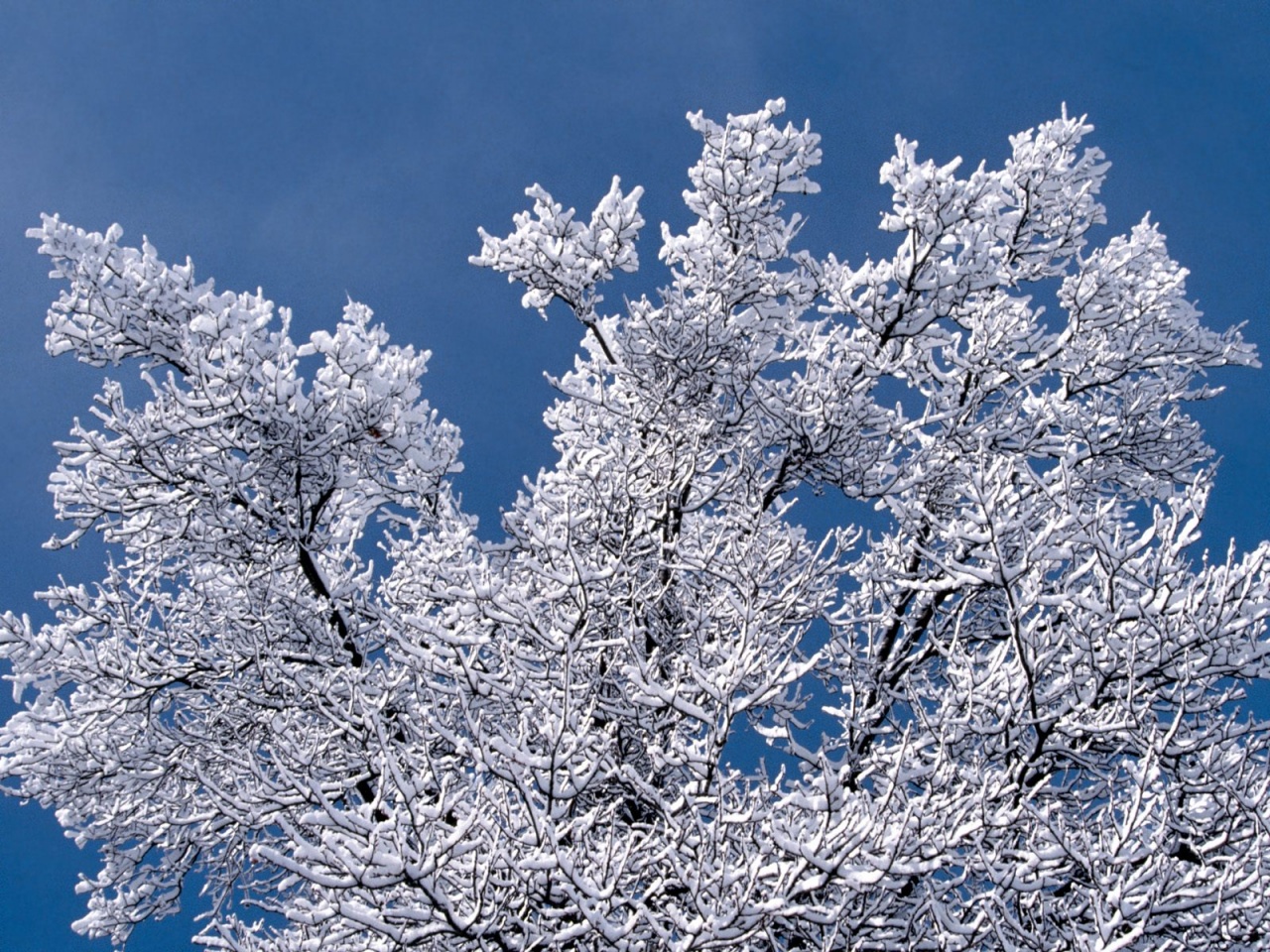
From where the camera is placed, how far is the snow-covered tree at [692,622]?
188 inches

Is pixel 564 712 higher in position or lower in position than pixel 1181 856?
higher

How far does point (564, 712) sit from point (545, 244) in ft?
14.5

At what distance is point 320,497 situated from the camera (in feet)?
22.6

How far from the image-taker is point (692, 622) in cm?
661

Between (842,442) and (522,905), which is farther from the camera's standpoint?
(842,442)

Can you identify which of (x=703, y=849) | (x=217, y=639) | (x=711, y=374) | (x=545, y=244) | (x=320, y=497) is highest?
(x=545, y=244)

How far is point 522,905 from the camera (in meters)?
4.73

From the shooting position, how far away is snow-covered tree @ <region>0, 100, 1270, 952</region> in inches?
188

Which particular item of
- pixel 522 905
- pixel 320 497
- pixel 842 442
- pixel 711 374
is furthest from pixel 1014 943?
pixel 320 497

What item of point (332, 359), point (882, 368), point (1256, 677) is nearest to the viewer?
point (1256, 677)

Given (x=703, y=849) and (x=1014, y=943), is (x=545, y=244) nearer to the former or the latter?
(x=703, y=849)

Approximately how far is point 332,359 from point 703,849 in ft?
12.6

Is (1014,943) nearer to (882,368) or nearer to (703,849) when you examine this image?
(703,849)

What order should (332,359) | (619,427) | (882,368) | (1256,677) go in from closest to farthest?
(1256,677)
(332,359)
(882,368)
(619,427)
